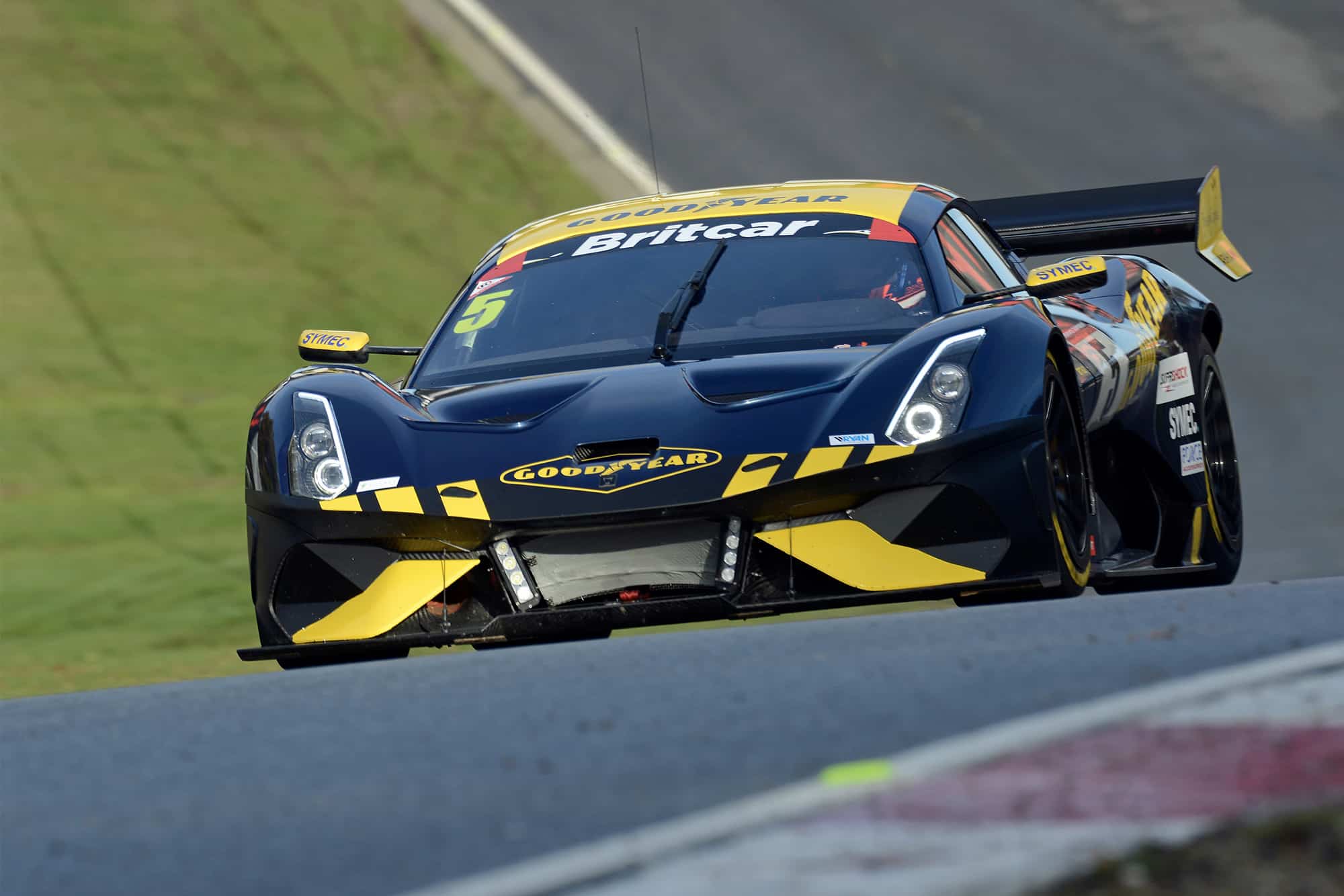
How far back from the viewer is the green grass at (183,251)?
9.55 m

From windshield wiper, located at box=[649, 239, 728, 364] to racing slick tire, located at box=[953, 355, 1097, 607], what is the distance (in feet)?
3.51

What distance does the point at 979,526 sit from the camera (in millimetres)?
5074

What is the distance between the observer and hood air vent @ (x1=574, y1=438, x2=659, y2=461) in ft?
16.8

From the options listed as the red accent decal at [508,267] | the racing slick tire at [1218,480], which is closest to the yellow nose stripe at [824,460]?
the red accent decal at [508,267]

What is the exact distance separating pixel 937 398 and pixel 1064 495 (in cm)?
53

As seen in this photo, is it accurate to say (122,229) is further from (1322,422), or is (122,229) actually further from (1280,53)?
(1280,53)

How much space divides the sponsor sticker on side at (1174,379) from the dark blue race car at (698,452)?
1.97ft

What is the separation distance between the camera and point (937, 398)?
5160mm

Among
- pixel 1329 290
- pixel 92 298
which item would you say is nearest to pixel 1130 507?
pixel 1329 290

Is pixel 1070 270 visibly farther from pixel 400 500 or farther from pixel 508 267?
pixel 400 500

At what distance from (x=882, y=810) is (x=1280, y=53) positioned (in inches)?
724

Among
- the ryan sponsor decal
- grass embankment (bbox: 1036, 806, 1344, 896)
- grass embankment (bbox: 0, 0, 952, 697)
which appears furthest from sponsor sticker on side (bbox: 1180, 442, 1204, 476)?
grass embankment (bbox: 1036, 806, 1344, 896)

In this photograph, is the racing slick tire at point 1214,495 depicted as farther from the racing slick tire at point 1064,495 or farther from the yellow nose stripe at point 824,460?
the yellow nose stripe at point 824,460

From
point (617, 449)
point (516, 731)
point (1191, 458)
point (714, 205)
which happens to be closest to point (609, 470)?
point (617, 449)
